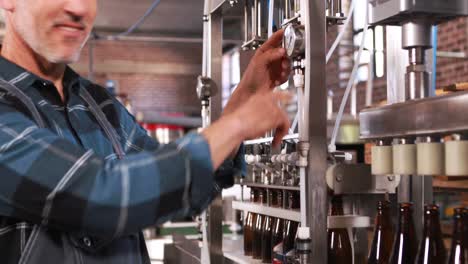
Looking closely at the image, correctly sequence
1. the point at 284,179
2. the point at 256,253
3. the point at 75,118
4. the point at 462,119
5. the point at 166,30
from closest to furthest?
the point at 462,119
the point at 75,118
the point at 284,179
the point at 256,253
the point at 166,30

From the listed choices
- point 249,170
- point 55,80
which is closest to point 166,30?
point 249,170

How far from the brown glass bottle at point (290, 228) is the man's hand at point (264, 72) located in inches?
10.4

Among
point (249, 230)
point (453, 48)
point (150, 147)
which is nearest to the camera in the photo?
point (150, 147)

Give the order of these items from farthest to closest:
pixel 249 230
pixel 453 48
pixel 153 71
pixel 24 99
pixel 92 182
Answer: pixel 153 71 < pixel 453 48 < pixel 249 230 < pixel 24 99 < pixel 92 182

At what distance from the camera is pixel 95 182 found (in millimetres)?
733

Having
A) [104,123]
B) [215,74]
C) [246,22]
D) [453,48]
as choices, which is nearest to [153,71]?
[453,48]

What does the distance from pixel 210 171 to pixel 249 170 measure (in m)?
0.82

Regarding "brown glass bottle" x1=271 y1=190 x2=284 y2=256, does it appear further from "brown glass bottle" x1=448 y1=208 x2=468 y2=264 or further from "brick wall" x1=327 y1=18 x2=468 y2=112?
"brick wall" x1=327 y1=18 x2=468 y2=112

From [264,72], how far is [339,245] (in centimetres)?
38

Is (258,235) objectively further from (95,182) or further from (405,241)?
→ (95,182)

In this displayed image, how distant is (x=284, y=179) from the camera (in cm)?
132

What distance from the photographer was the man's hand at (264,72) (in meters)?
1.05

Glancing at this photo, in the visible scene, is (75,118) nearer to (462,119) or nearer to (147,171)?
(147,171)

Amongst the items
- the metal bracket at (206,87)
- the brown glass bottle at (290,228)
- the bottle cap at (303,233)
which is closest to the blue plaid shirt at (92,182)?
the bottle cap at (303,233)
